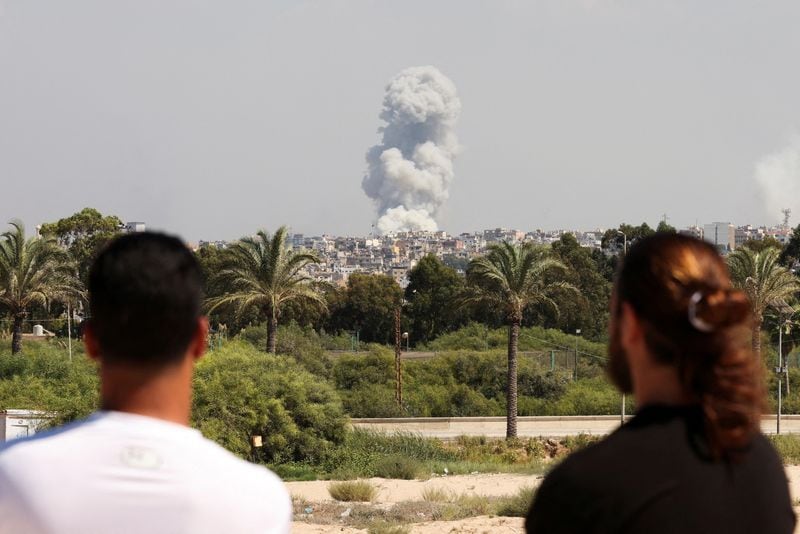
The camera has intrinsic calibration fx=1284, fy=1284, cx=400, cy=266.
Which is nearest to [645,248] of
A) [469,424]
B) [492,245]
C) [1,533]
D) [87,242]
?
[1,533]

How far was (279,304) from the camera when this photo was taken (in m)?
39.4

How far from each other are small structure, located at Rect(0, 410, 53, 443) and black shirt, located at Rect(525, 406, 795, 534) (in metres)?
23.2

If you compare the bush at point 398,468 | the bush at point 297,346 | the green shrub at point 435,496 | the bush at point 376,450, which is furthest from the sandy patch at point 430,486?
the bush at point 297,346

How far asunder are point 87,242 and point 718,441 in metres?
68.2

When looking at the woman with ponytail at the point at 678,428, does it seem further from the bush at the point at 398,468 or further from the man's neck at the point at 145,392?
the bush at the point at 398,468

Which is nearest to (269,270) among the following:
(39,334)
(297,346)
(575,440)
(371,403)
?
(371,403)

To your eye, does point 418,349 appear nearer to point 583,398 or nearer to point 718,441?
point 583,398

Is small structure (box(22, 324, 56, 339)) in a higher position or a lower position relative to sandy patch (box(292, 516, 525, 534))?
higher

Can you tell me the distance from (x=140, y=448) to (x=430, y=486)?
22616 mm

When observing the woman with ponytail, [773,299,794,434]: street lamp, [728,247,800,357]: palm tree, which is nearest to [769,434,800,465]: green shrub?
[773,299,794,434]: street lamp

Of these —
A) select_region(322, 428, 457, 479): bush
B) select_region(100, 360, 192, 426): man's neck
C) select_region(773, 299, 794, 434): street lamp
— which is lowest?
select_region(322, 428, 457, 479): bush

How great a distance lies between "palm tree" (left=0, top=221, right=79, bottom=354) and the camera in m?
41.3

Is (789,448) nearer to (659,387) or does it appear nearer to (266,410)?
(266,410)

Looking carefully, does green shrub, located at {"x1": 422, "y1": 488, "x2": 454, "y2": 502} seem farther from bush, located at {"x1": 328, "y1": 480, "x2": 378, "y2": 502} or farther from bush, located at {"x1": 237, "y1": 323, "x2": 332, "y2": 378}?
bush, located at {"x1": 237, "y1": 323, "x2": 332, "y2": 378}
